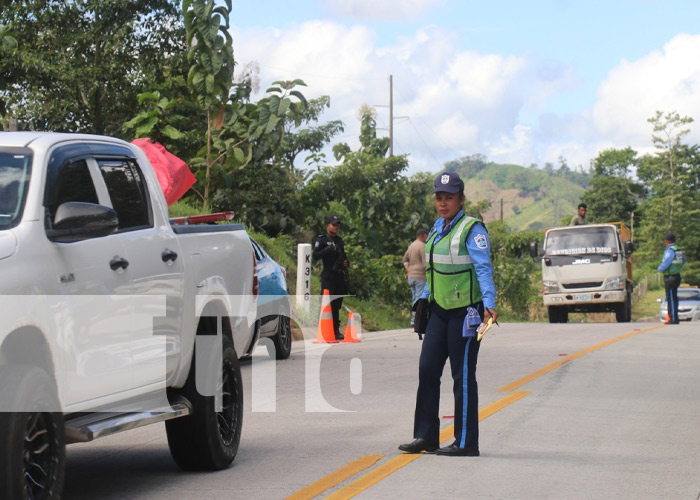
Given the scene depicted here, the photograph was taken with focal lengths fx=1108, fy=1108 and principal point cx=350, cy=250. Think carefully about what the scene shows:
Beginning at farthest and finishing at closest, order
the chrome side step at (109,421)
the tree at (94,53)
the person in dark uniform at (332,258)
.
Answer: the tree at (94,53), the person in dark uniform at (332,258), the chrome side step at (109,421)

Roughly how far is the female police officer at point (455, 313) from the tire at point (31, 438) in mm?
3062

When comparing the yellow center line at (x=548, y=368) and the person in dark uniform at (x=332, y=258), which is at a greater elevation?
the person in dark uniform at (x=332, y=258)

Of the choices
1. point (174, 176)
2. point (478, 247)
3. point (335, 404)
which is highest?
point (174, 176)

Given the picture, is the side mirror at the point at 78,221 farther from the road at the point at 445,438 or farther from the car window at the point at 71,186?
the road at the point at 445,438

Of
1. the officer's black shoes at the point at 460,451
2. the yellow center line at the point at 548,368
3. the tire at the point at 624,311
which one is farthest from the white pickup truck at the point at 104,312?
the tire at the point at 624,311

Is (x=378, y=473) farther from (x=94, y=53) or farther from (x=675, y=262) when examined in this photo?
(x=94, y=53)

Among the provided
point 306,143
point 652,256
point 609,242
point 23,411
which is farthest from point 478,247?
point 652,256

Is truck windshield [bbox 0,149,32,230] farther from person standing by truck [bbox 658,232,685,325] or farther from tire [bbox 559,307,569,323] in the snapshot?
tire [bbox 559,307,569,323]

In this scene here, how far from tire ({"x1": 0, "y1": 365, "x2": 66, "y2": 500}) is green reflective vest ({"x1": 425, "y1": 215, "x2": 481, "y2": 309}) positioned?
3151mm

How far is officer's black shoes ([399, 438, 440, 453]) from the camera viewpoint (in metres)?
7.86

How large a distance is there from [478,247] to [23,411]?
11.8ft

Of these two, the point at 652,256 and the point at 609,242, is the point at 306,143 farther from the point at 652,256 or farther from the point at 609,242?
the point at 652,256

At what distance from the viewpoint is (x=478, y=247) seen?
7691 mm

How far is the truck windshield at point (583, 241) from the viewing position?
95.3 feet
